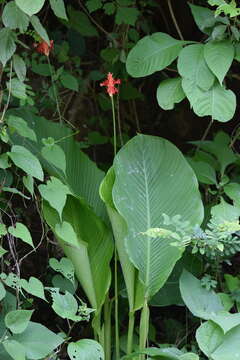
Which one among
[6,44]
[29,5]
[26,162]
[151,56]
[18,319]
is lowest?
[18,319]

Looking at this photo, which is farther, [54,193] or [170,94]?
[170,94]

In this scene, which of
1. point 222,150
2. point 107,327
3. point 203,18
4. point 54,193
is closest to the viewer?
point 54,193

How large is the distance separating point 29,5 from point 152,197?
2.46 feet

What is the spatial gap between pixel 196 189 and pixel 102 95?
3.64ft

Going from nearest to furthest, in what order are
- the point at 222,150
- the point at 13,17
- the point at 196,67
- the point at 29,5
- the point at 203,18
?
the point at 29,5 < the point at 13,17 < the point at 196,67 < the point at 203,18 < the point at 222,150

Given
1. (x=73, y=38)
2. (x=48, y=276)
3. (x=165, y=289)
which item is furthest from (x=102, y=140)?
(x=165, y=289)

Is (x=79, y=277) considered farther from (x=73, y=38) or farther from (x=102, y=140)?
(x=73, y=38)

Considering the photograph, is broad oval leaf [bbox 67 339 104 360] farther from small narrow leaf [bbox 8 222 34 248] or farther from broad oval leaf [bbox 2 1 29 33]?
broad oval leaf [bbox 2 1 29 33]

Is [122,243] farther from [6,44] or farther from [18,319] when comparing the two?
[6,44]

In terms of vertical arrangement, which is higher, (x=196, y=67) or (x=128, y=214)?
(x=196, y=67)

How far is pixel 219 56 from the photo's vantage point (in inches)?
72.9

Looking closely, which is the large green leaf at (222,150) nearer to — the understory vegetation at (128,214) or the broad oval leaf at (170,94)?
the understory vegetation at (128,214)

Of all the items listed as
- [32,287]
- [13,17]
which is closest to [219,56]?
[13,17]

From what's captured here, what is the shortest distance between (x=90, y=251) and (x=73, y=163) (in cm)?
31
